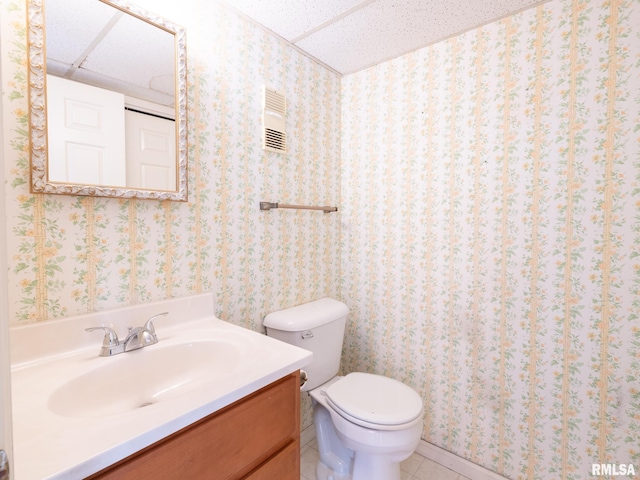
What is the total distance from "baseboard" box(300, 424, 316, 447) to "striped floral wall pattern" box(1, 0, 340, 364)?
70cm

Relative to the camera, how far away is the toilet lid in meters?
1.21

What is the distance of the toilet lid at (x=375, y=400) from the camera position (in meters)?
1.21

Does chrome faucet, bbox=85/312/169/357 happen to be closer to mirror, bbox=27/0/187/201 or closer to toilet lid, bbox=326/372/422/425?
mirror, bbox=27/0/187/201

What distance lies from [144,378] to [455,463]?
4.82 ft

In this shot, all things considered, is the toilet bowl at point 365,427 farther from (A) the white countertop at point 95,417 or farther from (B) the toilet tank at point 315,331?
(A) the white countertop at point 95,417

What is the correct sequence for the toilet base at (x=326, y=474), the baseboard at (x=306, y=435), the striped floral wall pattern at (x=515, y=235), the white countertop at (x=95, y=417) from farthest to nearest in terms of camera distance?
the baseboard at (x=306, y=435), the toilet base at (x=326, y=474), the striped floral wall pattern at (x=515, y=235), the white countertop at (x=95, y=417)

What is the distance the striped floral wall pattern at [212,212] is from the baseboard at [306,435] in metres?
0.70

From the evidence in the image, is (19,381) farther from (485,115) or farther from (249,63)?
(485,115)

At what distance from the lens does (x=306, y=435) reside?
1.72 m

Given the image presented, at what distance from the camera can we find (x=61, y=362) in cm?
88

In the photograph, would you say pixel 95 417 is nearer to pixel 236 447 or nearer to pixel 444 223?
pixel 236 447

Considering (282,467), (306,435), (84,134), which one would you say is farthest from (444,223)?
Answer: (84,134)

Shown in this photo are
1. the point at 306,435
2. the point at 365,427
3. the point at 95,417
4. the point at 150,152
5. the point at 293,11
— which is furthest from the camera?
the point at 306,435

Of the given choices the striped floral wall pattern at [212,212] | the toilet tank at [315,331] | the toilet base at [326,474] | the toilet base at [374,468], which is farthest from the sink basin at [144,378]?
the toilet base at [326,474]
